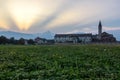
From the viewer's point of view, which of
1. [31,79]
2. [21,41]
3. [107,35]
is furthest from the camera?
[107,35]

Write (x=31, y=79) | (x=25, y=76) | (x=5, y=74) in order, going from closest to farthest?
(x=31, y=79) → (x=25, y=76) → (x=5, y=74)

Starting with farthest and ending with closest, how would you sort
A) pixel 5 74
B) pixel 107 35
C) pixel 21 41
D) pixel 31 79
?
pixel 107 35 < pixel 21 41 < pixel 5 74 < pixel 31 79

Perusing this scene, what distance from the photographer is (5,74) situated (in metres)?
14.4

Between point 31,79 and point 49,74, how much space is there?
1.52 metres

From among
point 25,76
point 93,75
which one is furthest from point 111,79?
point 25,76

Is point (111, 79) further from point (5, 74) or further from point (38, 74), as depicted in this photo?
point (5, 74)

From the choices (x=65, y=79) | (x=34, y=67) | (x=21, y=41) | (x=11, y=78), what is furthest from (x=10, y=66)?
(x=21, y=41)

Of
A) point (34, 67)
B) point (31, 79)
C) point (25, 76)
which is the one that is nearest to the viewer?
A: point (31, 79)

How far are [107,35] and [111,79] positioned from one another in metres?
177

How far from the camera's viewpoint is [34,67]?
58.8ft

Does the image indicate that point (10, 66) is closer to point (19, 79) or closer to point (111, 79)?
point (19, 79)

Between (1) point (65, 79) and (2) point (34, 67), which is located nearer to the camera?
(1) point (65, 79)

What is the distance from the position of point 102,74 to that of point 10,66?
20.4ft

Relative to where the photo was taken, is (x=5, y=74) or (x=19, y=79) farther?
(x=5, y=74)
